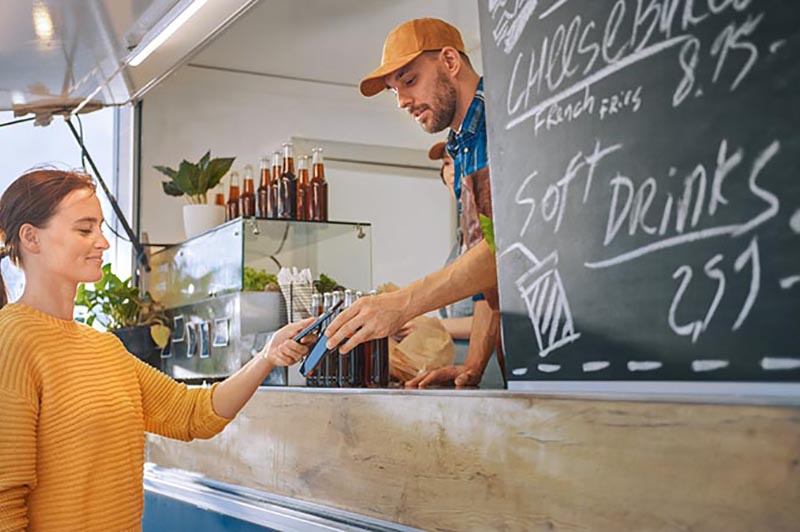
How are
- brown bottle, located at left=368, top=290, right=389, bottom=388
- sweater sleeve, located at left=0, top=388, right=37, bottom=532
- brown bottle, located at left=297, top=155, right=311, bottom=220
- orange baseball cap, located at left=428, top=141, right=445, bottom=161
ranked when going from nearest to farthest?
sweater sleeve, located at left=0, top=388, right=37, bottom=532
brown bottle, located at left=368, top=290, right=389, bottom=388
orange baseball cap, located at left=428, top=141, right=445, bottom=161
brown bottle, located at left=297, top=155, right=311, bottom=220

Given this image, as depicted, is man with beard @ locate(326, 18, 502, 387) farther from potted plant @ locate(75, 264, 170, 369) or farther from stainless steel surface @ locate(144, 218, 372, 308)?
potted plant @ locate(75, 264, 170, 369)

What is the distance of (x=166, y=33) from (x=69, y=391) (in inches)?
83.2

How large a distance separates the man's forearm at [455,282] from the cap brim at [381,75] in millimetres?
707

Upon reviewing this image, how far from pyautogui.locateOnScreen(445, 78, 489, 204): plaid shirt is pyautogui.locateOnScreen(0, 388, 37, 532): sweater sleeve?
1.15 metres

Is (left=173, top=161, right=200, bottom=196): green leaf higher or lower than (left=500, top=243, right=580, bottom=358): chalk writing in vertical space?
higher

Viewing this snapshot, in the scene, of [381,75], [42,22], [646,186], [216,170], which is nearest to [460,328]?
[381,75]

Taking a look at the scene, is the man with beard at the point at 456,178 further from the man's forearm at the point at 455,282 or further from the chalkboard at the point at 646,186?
the chalkboard at the point at 646,186

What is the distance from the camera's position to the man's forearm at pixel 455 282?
2.08m

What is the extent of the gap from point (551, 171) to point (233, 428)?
4.79ft

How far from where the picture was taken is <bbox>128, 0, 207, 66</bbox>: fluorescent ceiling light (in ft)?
11.2

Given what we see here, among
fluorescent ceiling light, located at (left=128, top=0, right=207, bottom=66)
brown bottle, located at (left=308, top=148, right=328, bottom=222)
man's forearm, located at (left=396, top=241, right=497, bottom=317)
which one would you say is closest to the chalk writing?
man's forearm, located at (left=396, top=241, right=497, bottom=317)

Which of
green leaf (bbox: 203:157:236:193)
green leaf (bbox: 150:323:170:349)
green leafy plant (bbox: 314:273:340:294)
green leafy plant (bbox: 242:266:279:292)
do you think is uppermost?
green leaf (bbox: 203:157:236:193)

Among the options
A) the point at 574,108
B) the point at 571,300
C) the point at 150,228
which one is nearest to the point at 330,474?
the point at 571,300

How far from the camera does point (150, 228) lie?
5094 millimetres
